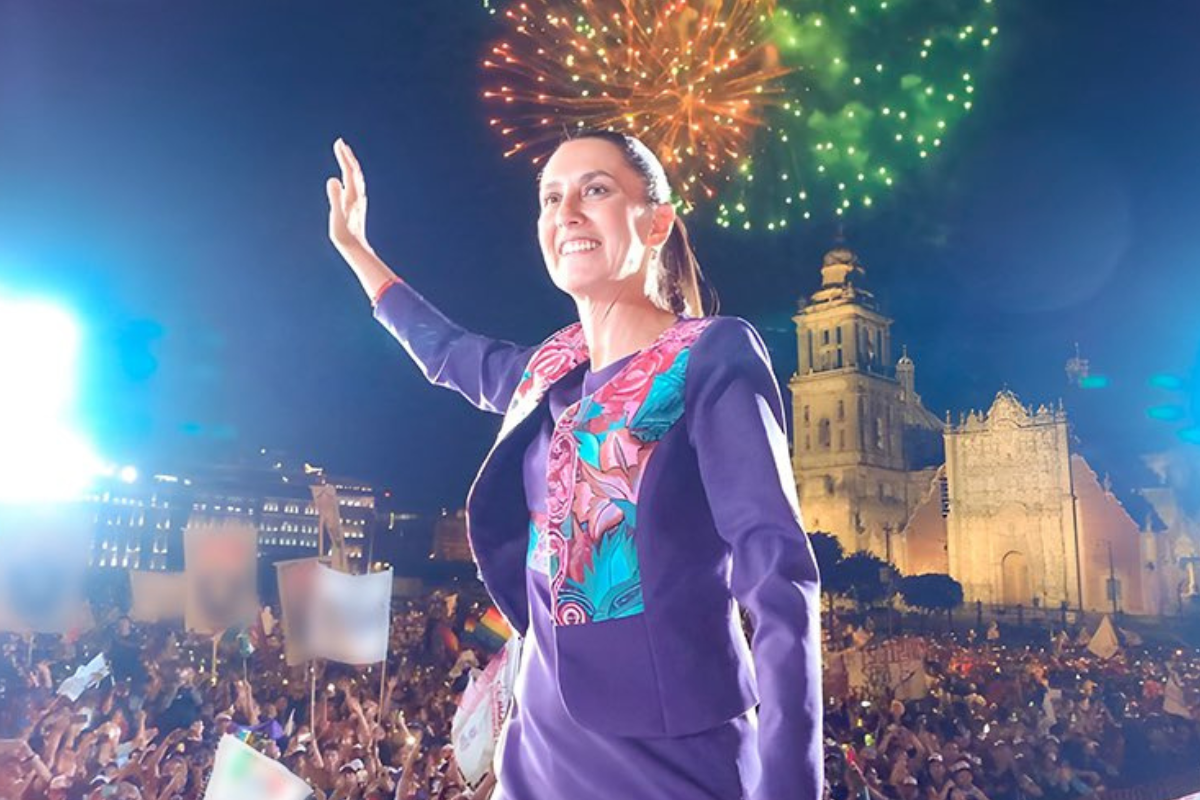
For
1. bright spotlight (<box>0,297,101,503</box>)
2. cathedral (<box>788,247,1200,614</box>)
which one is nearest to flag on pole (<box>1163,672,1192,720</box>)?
cathedral (<box>788,247,1200,614</box>)

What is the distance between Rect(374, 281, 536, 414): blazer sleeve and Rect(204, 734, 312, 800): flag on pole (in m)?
4.27

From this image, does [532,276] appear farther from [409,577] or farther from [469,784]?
[469,784]

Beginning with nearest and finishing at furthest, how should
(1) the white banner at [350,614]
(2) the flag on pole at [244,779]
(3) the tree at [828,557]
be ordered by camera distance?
(2) the flag on pole at [244,779]
(1) the white banner at [350,614]
(3) the tree at [828,557]

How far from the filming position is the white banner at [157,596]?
8.54 meters

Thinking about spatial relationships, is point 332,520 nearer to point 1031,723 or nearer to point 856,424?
point 856,424

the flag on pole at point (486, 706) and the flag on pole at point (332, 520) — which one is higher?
the flag on pole at point (332, 520)

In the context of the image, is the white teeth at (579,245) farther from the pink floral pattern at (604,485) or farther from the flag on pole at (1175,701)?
the flag on pole at (1175,701)

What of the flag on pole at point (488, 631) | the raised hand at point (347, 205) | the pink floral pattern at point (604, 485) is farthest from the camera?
the flag on pole at point (488, 631)

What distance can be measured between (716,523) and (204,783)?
6.97 m

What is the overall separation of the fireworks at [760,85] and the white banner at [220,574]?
4503 mm

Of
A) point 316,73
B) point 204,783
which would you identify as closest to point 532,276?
Answer: point 316,73

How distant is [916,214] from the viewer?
33.9ft

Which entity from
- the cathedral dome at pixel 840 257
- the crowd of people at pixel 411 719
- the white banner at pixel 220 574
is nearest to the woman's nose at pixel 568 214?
the crowd of people at pixel 411 719

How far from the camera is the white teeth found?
1577 millimetres
